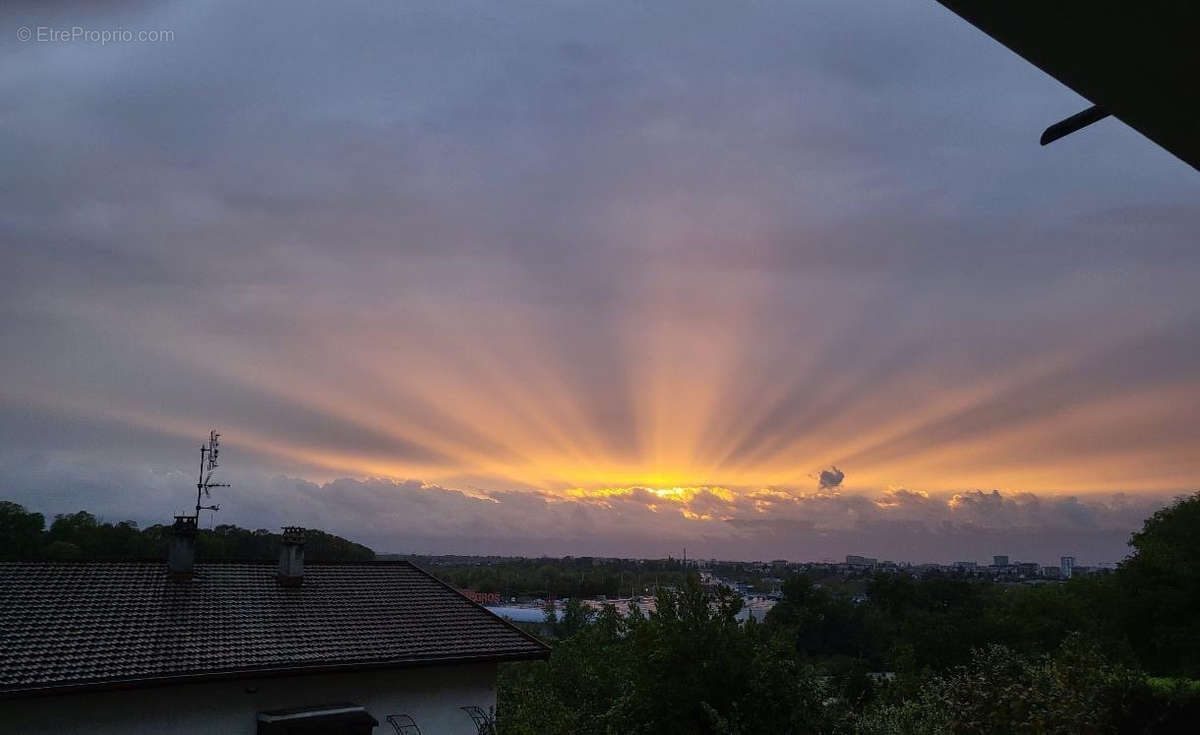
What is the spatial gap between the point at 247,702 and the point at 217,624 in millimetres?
2445

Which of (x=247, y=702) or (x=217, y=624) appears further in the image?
(x=217, y=624)

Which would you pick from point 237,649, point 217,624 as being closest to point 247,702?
point 237,649

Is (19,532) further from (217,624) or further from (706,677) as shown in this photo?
(706,677)

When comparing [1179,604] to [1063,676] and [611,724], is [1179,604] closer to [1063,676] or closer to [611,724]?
[1063,676]

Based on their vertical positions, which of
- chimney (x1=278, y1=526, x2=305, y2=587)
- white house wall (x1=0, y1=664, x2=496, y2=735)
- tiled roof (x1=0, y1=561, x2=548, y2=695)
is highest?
chimney (x1=278, y1=526, x2=305, y2=587)

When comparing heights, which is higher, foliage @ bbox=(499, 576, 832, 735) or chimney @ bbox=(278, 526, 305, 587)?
chimney @ bbox=(278, 526, 305, 587)

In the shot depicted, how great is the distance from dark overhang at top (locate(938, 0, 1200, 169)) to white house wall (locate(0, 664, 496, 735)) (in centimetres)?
1758

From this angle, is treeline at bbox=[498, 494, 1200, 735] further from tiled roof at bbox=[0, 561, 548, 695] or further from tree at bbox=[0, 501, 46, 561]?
tree at bbox=[0, 501, 46, 561]

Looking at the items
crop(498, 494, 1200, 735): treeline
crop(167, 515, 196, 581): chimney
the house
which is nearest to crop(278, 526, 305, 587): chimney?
the house

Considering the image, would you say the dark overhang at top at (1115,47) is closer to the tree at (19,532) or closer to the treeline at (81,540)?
the treeline at (81,540)

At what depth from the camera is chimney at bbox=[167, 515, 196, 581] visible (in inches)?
785

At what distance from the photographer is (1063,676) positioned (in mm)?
19984

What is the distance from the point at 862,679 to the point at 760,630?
37.8 m

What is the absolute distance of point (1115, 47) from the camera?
2.27 metres
